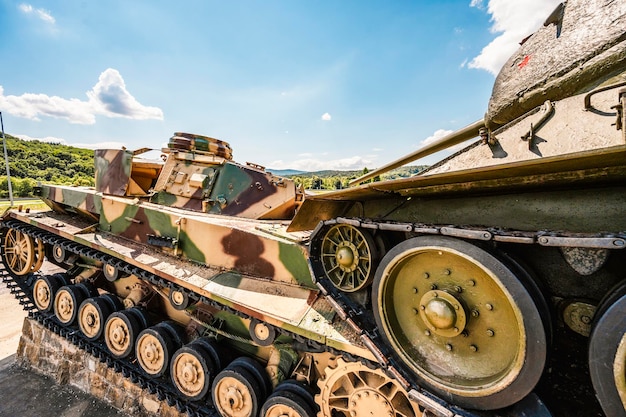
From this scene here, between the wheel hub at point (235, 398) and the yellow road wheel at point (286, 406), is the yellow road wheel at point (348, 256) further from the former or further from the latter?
the wheel hub at point (235, 398)

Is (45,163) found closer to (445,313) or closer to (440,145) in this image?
(440,145)

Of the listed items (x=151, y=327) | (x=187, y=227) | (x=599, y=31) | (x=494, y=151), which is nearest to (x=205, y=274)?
(x=187, y=227)

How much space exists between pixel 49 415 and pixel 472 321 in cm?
632

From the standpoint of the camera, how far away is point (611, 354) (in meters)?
1.42

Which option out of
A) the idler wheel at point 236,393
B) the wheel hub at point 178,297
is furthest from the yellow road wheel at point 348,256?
the wheel hub at point 178,297

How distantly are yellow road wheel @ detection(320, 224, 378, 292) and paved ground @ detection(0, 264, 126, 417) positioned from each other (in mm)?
4447

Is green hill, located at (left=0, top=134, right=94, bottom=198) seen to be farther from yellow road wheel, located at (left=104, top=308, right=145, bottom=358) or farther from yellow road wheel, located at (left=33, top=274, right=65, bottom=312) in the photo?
yellow road wheel, located at (left=104, top=308, right=145, bottom=358)

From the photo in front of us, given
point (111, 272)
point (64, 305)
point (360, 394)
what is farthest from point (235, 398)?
point (64, 305)

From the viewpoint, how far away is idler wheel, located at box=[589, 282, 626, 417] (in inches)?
54.6

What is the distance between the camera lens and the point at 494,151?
2.23 m

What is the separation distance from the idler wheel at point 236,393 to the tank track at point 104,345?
276mm

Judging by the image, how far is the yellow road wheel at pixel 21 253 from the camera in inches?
232

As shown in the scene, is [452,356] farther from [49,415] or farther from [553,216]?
[49,415]

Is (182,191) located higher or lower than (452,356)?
higher
